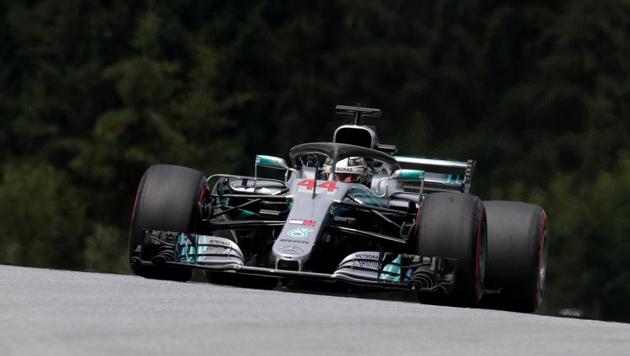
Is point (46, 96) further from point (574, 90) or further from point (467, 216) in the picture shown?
point (467, 216)

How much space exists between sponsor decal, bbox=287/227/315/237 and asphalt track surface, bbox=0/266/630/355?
70.7 inches

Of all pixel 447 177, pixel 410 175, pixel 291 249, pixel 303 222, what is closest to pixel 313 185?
pixel 303 222

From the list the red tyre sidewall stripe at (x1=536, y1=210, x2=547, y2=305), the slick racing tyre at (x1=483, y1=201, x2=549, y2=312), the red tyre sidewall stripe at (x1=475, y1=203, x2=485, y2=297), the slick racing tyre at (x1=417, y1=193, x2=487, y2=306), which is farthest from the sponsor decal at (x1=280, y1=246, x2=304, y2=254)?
the red tyre sidewall stripe at (x1=536, y1=210, x2=547, y2=305)

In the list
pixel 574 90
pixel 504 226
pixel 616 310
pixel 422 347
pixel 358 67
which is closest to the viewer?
pixel 422 347

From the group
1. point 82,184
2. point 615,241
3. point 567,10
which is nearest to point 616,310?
point 615,241

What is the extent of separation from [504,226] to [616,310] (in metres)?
19.9

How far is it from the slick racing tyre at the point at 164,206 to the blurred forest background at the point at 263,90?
24.2 m

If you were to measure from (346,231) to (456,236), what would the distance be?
42.5 inches

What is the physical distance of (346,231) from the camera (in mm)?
14977

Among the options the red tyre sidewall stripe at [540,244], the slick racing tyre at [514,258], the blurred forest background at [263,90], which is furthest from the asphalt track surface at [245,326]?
the blurred forest background at [263,90]

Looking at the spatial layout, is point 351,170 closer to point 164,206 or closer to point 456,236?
point 164,206

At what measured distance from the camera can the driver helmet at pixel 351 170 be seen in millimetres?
16531

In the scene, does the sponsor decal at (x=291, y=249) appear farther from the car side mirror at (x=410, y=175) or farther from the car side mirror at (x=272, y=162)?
the car side mirror at (x=410, y=175)

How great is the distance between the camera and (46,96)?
51.4 metres
